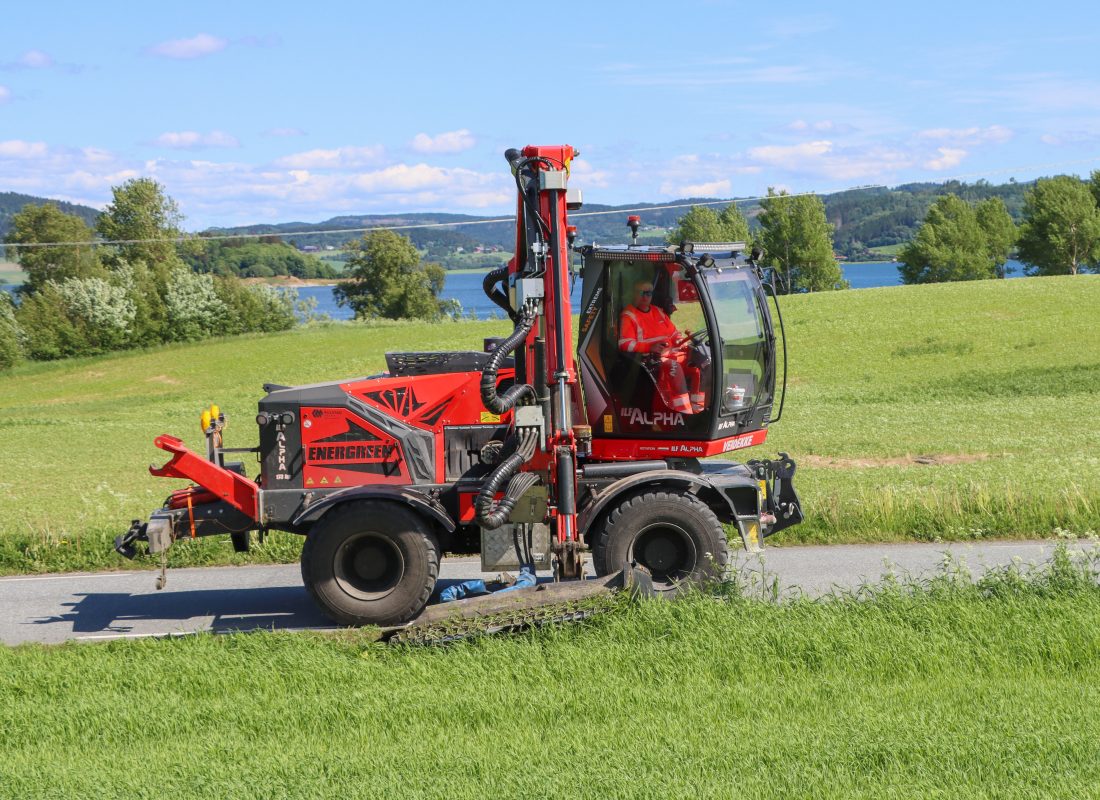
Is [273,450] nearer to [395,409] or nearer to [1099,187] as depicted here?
[395,409]

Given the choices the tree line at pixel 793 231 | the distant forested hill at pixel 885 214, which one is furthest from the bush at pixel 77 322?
the distant forested hill at pixel 885 214

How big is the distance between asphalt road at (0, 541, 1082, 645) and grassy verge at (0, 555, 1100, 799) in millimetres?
1458

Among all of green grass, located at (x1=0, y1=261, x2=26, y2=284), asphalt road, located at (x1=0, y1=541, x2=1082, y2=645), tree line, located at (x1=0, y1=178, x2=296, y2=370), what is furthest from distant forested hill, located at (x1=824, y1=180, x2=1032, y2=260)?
asphalt road, located at (x1=0, y1=541, x2=1082, y2=645)

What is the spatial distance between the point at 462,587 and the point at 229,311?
63404 mm

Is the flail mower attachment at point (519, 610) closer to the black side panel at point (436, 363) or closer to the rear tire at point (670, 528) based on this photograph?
the rear tire at point (670, 528)

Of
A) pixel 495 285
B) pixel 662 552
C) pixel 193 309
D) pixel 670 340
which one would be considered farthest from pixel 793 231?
pixel 662 552

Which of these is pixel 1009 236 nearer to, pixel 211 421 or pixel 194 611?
pixel 194 611

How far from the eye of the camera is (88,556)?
1301 centimetres

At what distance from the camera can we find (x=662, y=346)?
400 inches

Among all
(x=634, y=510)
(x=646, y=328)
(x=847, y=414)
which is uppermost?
(x=646, y=328)

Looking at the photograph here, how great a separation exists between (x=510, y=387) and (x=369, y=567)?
1.82 m

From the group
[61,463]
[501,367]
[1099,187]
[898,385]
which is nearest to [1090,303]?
[898,385]

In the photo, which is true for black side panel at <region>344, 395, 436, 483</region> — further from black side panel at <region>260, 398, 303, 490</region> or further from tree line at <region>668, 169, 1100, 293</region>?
tree line at <region>668, 169, 1100, 293</region>

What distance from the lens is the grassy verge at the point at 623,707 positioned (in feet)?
19.0
